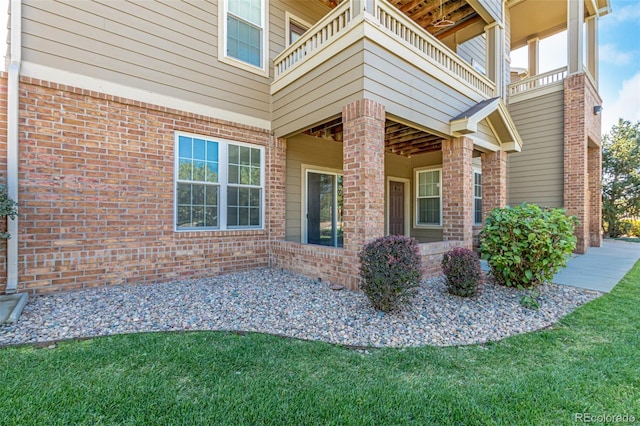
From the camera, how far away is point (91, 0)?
4.61m

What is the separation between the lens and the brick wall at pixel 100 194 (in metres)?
4.20

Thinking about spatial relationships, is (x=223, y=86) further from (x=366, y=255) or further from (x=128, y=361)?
(x=128, y=361)

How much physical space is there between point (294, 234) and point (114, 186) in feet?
11.9

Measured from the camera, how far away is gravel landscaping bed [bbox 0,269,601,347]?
126 inches

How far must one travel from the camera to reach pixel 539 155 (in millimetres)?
9625

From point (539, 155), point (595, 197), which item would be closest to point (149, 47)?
point (539, 155)

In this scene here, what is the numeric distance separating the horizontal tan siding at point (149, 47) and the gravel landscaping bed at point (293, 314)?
3453 millimetres

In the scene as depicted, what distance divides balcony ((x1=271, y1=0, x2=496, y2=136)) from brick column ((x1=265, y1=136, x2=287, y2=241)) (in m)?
0.43

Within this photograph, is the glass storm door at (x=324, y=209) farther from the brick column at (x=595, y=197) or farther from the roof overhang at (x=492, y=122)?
the brick column at (x=595, y=197)

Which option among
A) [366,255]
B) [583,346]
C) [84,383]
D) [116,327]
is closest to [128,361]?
[84,383]

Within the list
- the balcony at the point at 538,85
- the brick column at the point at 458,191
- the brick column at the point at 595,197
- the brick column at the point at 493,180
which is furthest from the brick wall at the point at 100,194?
the brick column at the point at 595,197

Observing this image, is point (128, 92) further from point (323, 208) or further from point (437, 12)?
point (437, 12)

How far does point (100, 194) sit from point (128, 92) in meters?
1.73

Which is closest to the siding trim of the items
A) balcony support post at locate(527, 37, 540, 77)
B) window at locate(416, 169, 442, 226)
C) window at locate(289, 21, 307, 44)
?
window at locate(289, 21, 307, 44)
